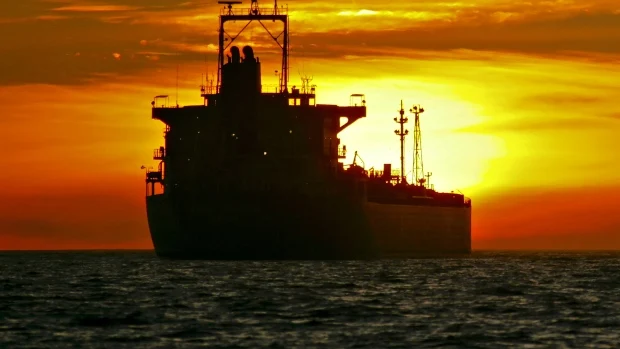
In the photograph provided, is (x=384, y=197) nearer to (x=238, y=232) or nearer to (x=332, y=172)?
(x=332, y=172)

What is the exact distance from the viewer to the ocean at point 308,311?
1780 inches

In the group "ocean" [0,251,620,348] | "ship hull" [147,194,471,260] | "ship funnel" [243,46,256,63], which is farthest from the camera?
"ship funnel" [243,46,256,63]

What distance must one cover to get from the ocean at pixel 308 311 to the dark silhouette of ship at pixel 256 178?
52.8 feet

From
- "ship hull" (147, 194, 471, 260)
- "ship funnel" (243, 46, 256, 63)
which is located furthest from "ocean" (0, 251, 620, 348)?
"ship funnel" (243, 46, 256, 63)

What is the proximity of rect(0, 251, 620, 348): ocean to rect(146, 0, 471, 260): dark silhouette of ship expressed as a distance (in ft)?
52.8

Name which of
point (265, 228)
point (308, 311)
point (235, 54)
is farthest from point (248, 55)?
point (308, 311)

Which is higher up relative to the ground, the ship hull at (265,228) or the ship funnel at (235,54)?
the ship funnel at (235,54)

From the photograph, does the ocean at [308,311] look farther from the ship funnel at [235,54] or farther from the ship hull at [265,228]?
the ship funnel at [235,54]

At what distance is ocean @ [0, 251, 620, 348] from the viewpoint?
148ft

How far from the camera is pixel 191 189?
348 feet

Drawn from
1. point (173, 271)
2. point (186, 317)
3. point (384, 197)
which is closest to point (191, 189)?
point (173, 271)

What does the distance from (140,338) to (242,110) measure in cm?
6300

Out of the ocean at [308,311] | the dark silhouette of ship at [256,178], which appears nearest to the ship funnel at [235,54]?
the dark silhouette of ship at [256,178]

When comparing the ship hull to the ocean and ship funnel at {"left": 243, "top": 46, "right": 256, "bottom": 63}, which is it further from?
the ocean
